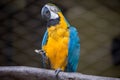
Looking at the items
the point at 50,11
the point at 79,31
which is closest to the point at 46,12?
the point at 50,11

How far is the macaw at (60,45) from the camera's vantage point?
3.76 ft

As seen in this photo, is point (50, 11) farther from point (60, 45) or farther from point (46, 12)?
point (60, 45)

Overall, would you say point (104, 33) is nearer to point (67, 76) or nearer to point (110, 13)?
point (110, 13)

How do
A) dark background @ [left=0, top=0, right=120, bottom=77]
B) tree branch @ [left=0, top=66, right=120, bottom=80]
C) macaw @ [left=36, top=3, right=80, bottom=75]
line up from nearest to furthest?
tree branch @ [left=0, top=66, right=120, bottom=80]
macaw @ [left=36, top=3, right=80, bottom=75]
dark background @ [left=0, top=0, right=120, bottom=77]

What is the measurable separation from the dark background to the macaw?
22 centimetres

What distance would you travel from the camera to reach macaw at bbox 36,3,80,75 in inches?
45.1

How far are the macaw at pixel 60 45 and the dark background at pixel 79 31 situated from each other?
0.71 ft

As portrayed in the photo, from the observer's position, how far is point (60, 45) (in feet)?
3.75

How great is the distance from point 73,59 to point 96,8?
12.6 inches

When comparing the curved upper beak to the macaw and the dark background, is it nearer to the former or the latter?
the macaw

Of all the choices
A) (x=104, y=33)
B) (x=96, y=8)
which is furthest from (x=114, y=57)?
(x=96, y=8)

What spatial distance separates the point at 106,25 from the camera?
1409mm

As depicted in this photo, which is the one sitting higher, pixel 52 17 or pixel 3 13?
pixel 52 17

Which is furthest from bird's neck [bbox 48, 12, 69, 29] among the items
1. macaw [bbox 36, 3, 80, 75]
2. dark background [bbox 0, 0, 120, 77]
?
dark background [bbox 0, 0, 120, 77]
